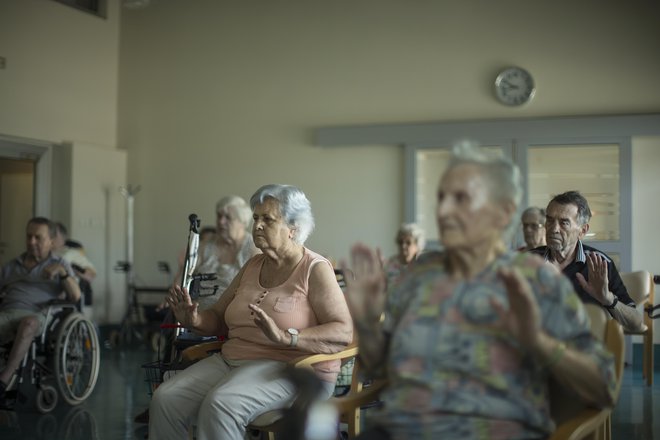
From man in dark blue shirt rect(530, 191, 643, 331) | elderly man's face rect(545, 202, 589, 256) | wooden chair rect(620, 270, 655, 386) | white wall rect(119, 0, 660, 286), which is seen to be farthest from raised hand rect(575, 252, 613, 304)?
white wall rect(119, 0, 660, 286)

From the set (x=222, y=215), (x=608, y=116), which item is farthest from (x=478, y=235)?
(x=608, y=116)

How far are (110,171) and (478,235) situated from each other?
7.30 m

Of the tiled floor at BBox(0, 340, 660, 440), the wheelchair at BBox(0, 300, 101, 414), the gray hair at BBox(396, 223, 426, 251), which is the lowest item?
the tiled floor at BBox(0, 340, 660, 440)

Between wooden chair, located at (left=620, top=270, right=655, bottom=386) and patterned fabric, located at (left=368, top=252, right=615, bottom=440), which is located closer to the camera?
patterned fabric, located at (left=368, top=252, right=615, bottom=440)

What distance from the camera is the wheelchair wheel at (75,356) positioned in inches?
187

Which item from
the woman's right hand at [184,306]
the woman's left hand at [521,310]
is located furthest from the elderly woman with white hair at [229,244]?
the woman's left hand at [521,310]

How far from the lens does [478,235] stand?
5.90 feet

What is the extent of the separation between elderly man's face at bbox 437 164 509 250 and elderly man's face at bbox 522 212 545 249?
346 cm

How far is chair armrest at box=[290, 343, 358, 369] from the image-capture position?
2.69m

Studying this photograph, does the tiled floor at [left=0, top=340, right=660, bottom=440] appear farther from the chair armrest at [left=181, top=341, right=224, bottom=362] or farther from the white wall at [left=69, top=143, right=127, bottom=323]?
the white wall at [left=69, top=143, right=127, bottom=323]

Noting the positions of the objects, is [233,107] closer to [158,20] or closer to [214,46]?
[214,46]

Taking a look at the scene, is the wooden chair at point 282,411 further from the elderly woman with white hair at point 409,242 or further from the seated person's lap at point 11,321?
the elderly woman with white hair at point 409,242

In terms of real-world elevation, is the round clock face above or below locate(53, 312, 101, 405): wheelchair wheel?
above

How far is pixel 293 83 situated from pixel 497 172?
6.43m
